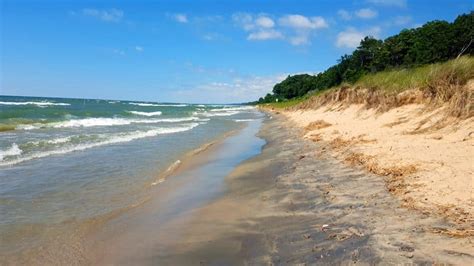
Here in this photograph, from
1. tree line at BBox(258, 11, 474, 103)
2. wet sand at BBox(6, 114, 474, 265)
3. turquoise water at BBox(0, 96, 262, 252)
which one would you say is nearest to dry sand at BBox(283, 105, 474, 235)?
wet sand at BBox(6, 114, 474, 265)

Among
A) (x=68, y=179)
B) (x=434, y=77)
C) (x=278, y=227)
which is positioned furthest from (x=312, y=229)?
(x=434, y=77)

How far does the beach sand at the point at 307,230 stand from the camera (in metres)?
4.70

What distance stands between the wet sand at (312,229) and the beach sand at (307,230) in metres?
0.01

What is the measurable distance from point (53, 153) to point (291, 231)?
12.0 metres

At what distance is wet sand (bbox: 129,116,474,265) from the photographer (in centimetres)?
467

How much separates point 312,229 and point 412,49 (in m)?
45.9

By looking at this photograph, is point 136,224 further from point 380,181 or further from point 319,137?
point 319,137

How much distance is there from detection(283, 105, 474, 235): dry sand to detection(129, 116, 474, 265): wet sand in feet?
1.15

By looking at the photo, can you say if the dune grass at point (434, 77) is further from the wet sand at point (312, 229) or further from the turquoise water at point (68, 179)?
the turquoise water at point (68, 179)

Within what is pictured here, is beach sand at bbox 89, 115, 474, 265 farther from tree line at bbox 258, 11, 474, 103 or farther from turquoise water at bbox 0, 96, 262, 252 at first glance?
tree line at bbox 258, 11, 474, 103

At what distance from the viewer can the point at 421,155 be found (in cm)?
912

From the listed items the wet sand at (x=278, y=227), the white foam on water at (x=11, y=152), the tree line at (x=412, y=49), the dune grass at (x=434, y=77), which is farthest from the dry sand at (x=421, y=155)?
the white foam on water at (x=11, y=152)

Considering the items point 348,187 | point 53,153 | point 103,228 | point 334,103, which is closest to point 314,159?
point 348,187

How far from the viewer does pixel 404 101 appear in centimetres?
1741
